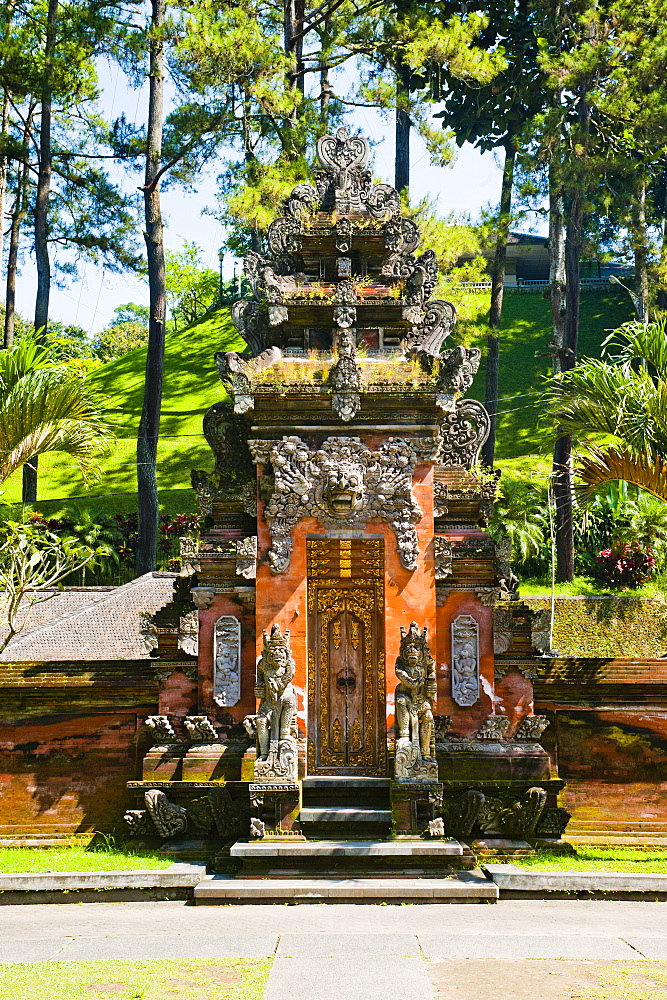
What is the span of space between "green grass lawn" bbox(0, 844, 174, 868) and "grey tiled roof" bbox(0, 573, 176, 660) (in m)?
4.18

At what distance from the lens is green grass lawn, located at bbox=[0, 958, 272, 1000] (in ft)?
20.9

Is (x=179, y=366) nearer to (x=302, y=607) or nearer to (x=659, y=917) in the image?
(x=302, y=607)

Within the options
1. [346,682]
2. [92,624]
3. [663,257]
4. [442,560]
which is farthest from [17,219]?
[442,560]

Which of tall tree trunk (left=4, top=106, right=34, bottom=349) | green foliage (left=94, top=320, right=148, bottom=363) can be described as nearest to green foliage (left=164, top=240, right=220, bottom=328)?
green foliage (left=94, top=320, right=148, bottom=363)

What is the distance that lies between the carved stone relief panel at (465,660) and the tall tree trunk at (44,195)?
14.4 m

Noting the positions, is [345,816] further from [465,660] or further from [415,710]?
[465,660]

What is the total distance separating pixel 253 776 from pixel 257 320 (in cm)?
557

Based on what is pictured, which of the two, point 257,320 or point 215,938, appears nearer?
point 215,938

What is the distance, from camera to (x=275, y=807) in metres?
10.3

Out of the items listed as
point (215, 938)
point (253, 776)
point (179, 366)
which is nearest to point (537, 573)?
point (253, 776)

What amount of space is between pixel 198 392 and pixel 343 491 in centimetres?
2850

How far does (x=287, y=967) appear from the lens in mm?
7035

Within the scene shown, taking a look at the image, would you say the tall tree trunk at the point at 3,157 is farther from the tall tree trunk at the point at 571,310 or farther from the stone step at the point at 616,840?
the stone step at the point at 616,840

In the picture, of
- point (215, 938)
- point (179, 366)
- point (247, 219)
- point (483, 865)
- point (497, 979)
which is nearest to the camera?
point (497, 979)
